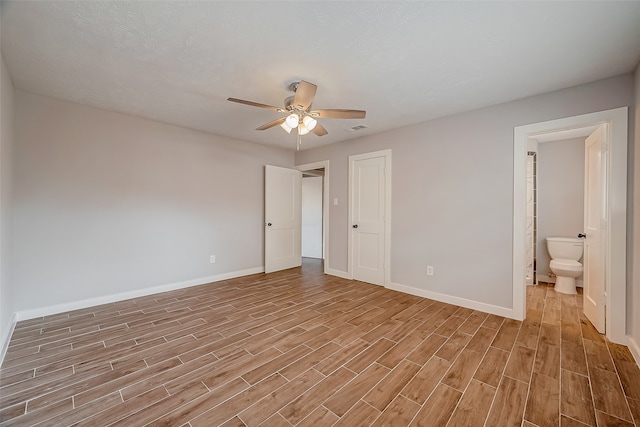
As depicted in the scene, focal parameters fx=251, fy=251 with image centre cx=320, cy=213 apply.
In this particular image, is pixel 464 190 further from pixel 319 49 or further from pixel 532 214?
pixel 319 49

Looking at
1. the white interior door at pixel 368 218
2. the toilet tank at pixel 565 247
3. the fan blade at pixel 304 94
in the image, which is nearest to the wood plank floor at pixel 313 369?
the white interior door at pixel 368 218

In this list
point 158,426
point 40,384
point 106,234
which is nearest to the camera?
Answer: point 158,426

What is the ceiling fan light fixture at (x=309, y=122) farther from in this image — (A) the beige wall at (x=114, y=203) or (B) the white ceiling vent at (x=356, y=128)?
Result: (A) the beige wall at (x=114, y=203)

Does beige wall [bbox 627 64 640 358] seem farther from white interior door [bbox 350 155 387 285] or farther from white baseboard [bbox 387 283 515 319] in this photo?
white interior door [bbox 350 155 387 285]

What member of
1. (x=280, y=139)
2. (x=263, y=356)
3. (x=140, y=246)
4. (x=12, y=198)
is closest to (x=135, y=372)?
(x=263, y=356)

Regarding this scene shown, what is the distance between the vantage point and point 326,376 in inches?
73.9

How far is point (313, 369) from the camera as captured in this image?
196 cm

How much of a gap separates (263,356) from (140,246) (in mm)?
2658

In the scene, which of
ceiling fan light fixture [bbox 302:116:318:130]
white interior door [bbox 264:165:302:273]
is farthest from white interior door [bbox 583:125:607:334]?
white interior door [bbox 264:165:302:273]

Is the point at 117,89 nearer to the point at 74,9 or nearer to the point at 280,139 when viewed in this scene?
the point at 74,9

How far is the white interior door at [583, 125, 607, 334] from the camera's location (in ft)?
8.26

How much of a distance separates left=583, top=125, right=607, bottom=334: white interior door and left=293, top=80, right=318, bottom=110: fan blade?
291 centimetres

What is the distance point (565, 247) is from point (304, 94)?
4835 millimetres

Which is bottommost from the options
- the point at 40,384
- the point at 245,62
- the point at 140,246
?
the point at 40,384
